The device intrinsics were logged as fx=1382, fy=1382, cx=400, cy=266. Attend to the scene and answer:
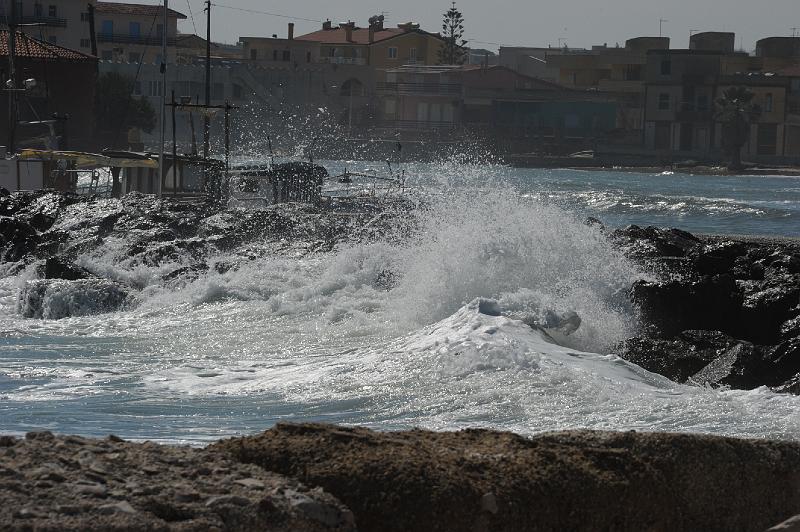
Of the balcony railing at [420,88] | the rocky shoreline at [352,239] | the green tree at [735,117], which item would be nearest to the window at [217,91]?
the balcony railing at [420,88]

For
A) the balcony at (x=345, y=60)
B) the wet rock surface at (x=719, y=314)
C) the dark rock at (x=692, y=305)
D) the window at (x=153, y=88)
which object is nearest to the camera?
the wet rock surface at (x=719, y=314)

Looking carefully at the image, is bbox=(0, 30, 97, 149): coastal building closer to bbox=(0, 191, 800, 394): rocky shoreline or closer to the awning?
the awning

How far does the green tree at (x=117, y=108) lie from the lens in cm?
6631

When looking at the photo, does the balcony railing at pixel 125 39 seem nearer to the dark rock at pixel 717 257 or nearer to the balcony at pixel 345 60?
the balcony at pixel 345 60

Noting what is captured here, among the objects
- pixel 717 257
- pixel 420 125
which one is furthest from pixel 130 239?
pixel 420 125

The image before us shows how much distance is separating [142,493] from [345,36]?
101608mm

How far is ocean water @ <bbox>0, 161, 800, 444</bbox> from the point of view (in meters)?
9.28

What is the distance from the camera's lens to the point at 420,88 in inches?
3684

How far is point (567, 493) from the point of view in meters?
4.70

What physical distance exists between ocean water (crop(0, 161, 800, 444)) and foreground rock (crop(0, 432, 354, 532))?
12.8 ft

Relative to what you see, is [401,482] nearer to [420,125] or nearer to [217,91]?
[217,91]

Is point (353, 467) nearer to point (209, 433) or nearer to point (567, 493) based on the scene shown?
point (567, 493)

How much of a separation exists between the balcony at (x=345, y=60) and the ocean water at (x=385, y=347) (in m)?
79.6

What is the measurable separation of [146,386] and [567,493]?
645 centimetres
